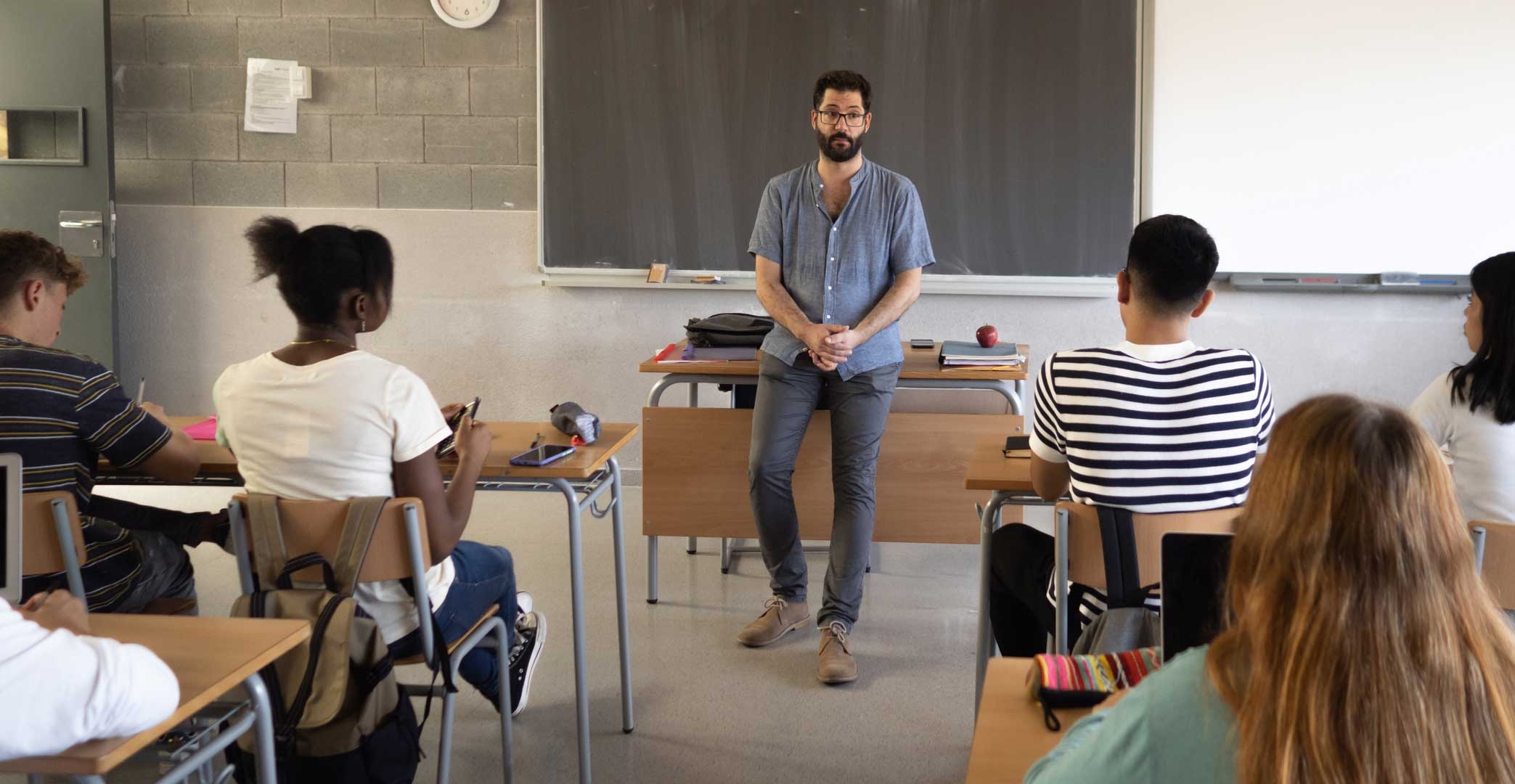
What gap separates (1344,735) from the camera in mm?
841

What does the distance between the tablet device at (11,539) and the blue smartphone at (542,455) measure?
100 centimetres

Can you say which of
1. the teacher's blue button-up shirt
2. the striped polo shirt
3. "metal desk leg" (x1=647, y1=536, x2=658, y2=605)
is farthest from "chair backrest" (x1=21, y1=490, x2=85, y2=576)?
"metal desk leg" (x1=647, y1=536, x2=658, y2=605)

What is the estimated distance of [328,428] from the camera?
204 cm

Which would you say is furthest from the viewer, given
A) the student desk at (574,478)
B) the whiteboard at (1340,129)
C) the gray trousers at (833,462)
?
the whiteboard at (1340,129)

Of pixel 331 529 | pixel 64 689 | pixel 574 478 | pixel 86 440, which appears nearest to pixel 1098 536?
pixel 574 478

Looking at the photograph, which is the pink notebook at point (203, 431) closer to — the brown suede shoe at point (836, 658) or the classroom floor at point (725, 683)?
the classroom floor at point (725, 683)

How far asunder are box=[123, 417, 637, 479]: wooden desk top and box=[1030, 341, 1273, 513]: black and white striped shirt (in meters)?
0.99

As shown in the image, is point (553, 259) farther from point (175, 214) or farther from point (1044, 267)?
point (1044, 267)

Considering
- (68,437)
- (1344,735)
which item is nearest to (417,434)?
(68,437)

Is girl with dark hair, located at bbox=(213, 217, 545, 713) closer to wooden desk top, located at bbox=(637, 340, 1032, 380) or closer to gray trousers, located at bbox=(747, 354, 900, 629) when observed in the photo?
gray trousers, located at bbox=(747, 354, 900, 629)

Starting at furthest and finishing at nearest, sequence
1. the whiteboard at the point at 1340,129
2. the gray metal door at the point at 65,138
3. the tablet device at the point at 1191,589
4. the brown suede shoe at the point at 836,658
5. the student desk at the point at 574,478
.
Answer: the gray metal door at the point at 65,138 → the whiteboard at the point at 1340,129 → the brown suede shoe at the point at 836,658 → the student desk at the point at 574,478 → the tablet device at the point at 1191,589

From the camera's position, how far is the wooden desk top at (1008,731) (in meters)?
1.18

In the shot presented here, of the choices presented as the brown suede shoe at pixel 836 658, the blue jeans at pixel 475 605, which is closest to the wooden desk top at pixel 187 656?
the blue jeans at pixel 475 605

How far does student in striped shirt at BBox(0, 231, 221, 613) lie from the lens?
213 cm
